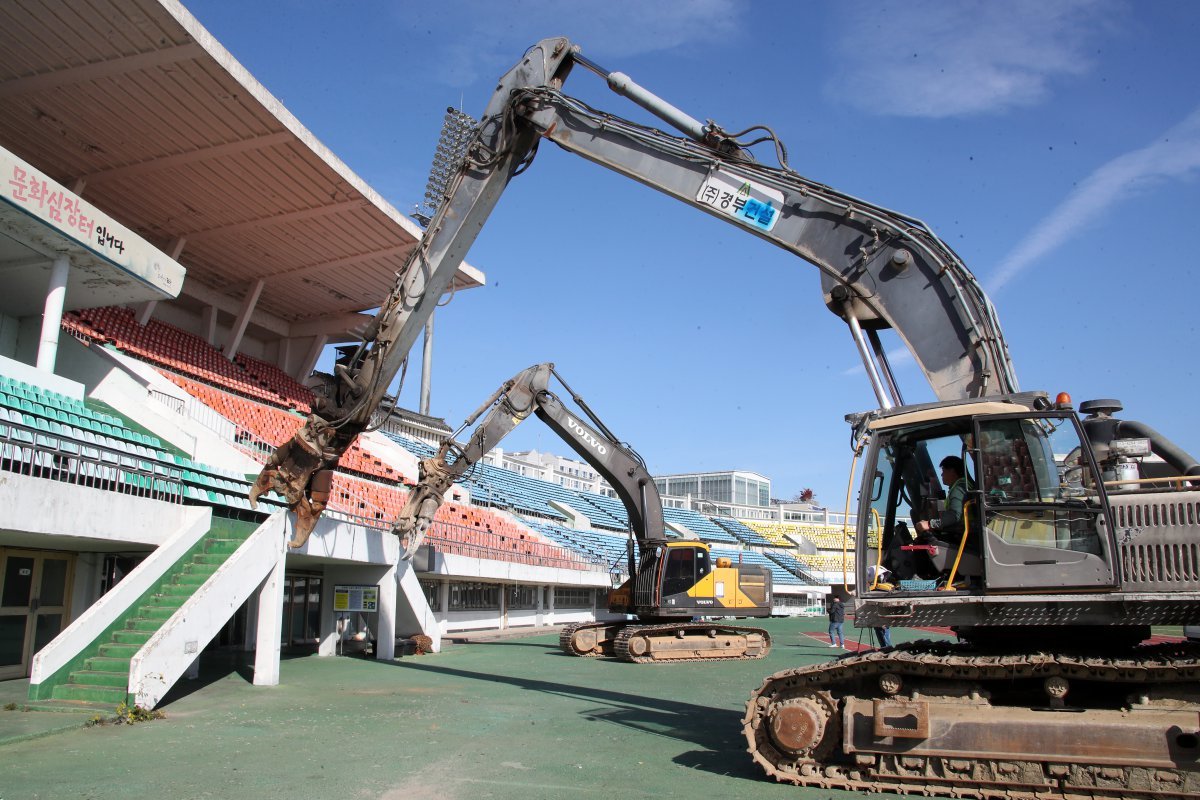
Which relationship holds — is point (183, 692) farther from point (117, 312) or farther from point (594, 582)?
point (594, 582)

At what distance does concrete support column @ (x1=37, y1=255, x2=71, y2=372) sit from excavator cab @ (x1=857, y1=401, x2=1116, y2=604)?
13.3 m

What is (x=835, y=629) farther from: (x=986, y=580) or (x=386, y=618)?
(x=986, y=580)

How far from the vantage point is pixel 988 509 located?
613 centimetres

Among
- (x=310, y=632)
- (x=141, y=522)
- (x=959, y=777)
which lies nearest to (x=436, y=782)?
(x=959, y=777)

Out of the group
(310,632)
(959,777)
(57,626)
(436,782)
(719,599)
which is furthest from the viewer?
(310,632)

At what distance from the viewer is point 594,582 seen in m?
32.7

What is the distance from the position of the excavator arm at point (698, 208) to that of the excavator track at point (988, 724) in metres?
2.18

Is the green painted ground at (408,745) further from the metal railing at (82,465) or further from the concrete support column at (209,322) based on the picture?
the concrete support column at (209,322)

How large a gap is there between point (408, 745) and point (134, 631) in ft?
15.8

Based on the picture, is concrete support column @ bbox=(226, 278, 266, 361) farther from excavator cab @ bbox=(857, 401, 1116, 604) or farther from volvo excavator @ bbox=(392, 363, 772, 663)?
excavator cab @ bbox=(857, 401, 1116, 604)

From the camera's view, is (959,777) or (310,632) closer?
(959,777)

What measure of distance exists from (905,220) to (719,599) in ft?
41.0

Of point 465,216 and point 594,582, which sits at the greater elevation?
point 465,216

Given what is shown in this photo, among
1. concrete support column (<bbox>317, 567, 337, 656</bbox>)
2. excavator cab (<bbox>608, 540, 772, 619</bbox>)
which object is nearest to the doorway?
concrete support column (<bbox>317, 567, 337, 656</bbox>)
